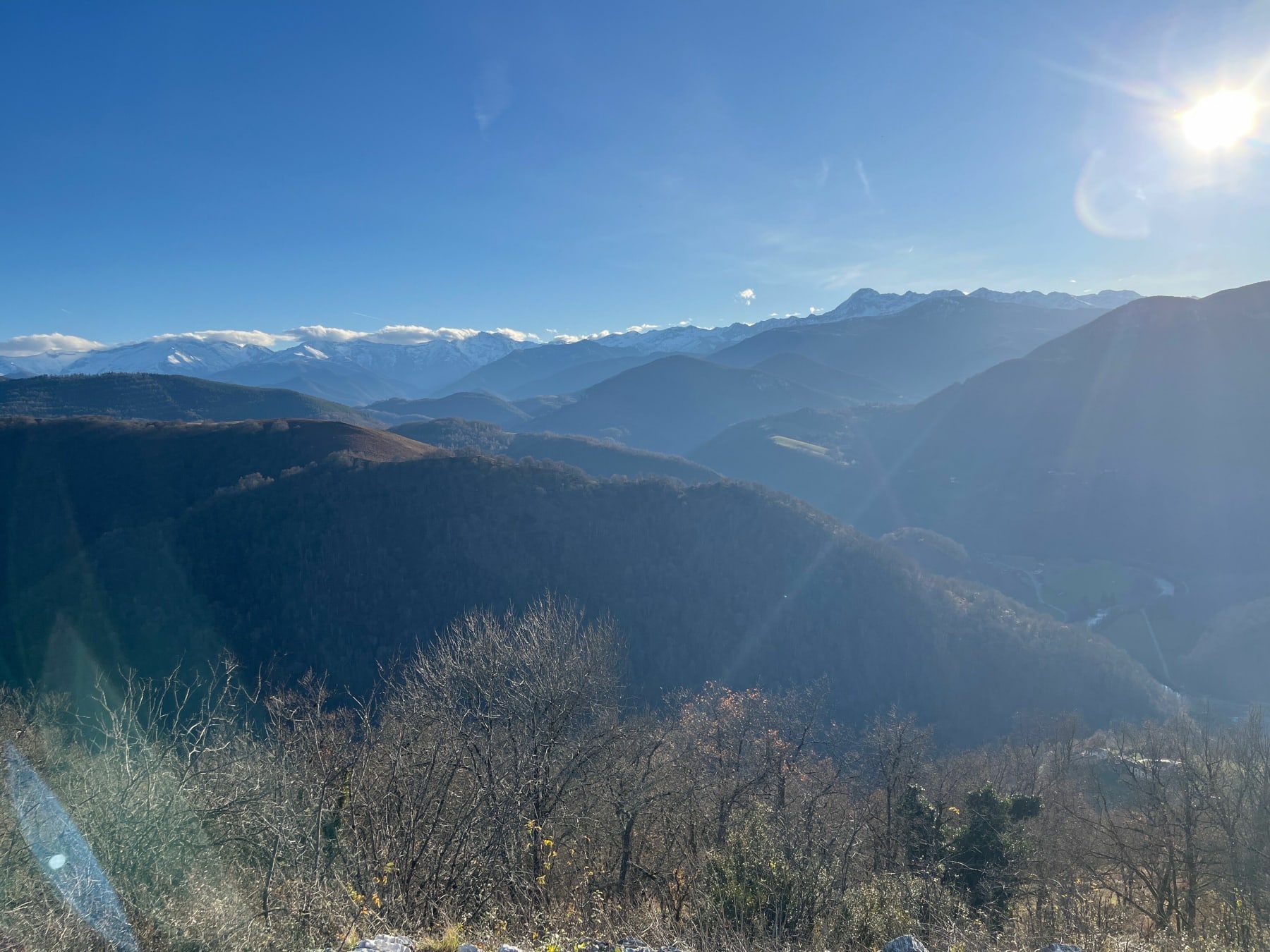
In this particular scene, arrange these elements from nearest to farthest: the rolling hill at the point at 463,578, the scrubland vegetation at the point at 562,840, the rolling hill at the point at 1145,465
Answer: the scrubland vegetation at the point at 562,840
the rolling hill at the point at 463,578
the rolling hill at the point at 1145,465

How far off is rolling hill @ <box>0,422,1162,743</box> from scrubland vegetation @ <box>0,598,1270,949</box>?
48.7 metres

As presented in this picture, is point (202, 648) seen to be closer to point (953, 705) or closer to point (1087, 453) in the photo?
point (953, 705)

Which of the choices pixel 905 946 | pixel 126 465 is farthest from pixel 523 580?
pixel 905 946

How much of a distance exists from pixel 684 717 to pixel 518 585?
49398 mm

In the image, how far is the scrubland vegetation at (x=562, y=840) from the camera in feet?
31.6

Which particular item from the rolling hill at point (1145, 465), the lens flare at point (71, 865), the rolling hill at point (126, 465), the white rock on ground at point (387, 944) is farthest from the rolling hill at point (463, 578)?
the rolling hill at point (1145, 465)

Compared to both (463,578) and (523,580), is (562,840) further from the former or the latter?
(523,580)

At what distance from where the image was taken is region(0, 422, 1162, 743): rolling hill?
224ft

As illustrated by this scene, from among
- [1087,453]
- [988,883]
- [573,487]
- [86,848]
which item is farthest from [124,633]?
[1087,453]

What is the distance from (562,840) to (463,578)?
220 ft

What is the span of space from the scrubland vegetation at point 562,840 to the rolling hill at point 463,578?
48.7m

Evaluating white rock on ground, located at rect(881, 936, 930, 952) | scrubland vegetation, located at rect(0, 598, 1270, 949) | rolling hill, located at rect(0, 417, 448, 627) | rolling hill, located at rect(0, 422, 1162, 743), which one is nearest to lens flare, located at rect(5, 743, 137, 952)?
scrubland vegetation, located at rect(0, 598, 1270, 949)

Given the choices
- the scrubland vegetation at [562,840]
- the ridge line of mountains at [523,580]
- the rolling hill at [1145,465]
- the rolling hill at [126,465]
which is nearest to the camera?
the scrubland vegetation at [562,840]

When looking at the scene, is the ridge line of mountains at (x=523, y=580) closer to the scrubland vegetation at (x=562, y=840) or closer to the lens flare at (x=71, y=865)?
the scrubland vegetation at (x=562, y=840)
